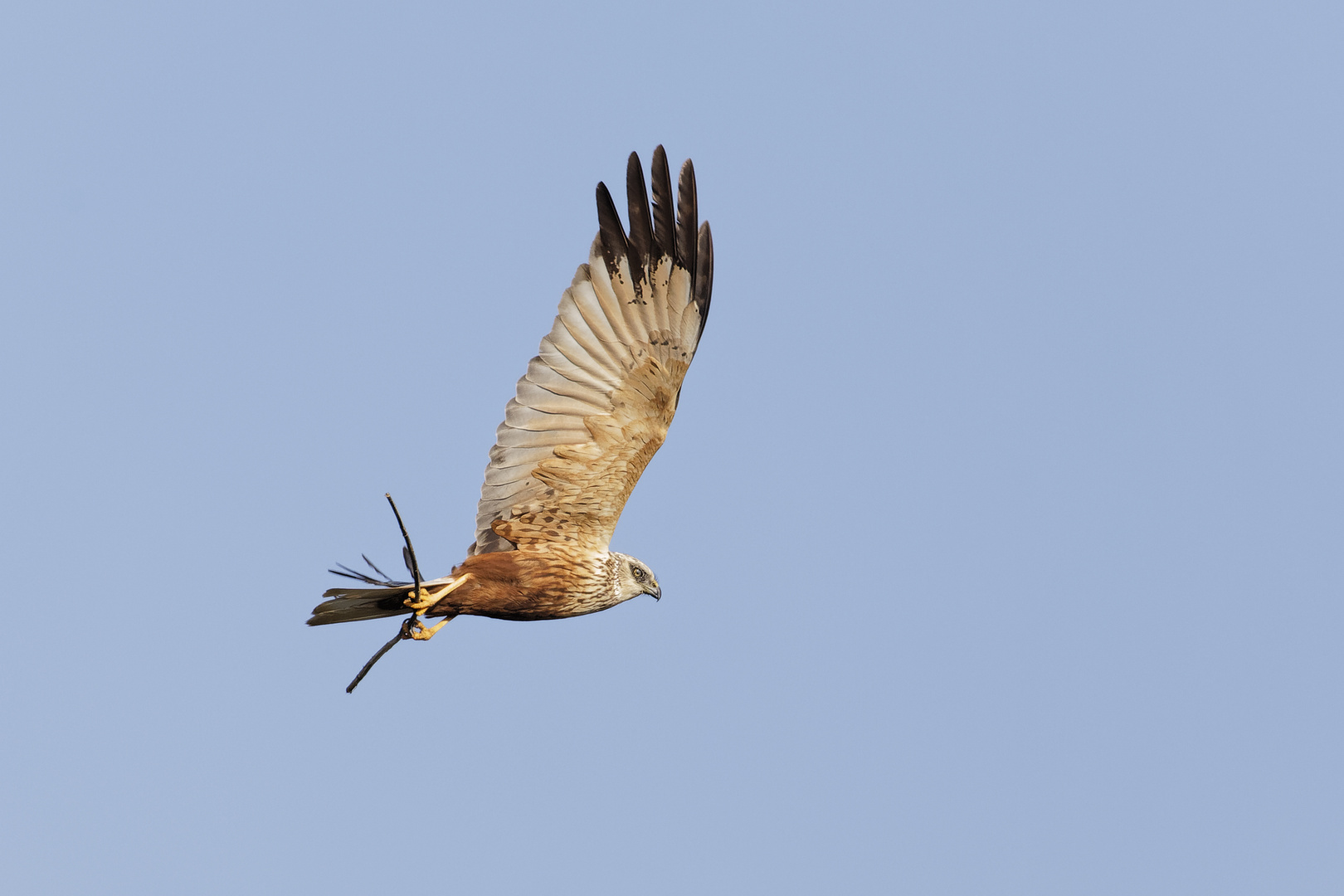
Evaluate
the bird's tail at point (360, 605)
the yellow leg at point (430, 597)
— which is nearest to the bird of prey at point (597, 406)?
the yellow leg at point (430, 597)

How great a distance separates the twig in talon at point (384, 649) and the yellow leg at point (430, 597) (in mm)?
108

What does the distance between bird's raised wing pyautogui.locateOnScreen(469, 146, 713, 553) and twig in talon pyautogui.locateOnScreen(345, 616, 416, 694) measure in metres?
1.25

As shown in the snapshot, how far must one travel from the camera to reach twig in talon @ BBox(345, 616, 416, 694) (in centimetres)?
731

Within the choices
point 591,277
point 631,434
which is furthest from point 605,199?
point 631,434

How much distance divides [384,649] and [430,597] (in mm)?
592

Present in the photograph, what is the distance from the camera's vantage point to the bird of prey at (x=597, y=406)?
28.9 ft

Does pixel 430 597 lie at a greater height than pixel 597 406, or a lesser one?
lesser

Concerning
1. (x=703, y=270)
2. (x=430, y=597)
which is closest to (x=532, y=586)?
(x=430, y=597)

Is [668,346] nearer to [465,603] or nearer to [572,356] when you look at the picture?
[572,356]

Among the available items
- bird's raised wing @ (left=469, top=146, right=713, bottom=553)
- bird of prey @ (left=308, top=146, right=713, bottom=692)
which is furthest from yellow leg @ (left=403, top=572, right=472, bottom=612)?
bird's raised wing @ (left=469, top=146, right=713, bottom=553)

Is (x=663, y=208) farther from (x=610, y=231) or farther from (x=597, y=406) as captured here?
(x=597, y=406)

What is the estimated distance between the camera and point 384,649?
753 cm

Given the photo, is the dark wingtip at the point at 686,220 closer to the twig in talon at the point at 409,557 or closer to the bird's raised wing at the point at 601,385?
the bird's raised wing at the point at 601,385

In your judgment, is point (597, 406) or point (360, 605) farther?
point (597, 406)
